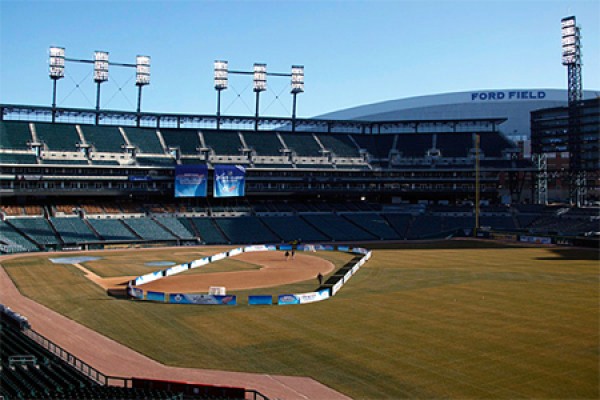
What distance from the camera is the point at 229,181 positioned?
97125 millimetres

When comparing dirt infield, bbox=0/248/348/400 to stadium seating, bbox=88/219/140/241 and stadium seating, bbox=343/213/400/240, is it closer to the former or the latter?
stadium seating, bbox=88/219/140/241

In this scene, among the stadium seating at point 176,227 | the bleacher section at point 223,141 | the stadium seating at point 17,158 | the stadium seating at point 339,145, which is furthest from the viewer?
the stadium seating at point 339,145

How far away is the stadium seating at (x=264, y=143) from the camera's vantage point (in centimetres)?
10844

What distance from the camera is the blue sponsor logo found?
496ft

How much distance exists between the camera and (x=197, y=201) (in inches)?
4016

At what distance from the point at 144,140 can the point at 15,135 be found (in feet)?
69.9

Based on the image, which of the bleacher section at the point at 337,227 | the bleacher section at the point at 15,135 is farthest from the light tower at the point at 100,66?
the bleacher section at the point at 337,227

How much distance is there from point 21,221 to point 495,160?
287ft

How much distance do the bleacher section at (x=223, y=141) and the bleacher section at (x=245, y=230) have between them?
14607 millimetres

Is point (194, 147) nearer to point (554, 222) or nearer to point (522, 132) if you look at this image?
point (554, 222)

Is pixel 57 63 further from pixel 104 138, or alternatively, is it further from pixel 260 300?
pixel 260 300

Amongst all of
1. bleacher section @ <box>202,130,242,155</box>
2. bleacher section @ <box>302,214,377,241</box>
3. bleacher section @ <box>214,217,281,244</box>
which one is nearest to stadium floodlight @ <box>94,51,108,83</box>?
bleacher section @ <box>202,130,242,155</box>

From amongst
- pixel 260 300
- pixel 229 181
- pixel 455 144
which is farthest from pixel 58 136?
pixel 455 144

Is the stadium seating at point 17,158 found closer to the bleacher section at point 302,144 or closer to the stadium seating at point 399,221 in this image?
the bleacher section at point 302,144
